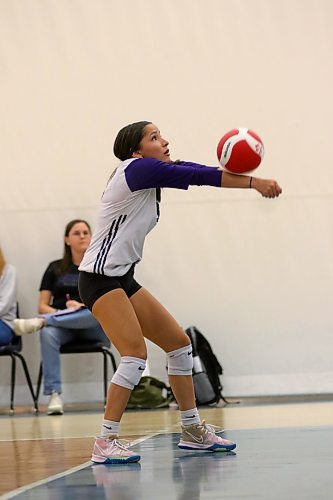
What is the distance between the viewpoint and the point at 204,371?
7.34 metres

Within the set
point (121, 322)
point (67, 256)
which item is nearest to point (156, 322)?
point (121, 322)

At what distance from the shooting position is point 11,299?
7.71m

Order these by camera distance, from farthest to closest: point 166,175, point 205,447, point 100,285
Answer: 1. point 205,447
2. point 100,285
3. point 166,175

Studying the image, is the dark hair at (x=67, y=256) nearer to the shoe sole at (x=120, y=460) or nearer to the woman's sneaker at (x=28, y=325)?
the woman's sneaker at (x=28, y=325)

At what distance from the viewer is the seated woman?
741 cm

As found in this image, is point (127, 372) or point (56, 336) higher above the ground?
point (127, 372)

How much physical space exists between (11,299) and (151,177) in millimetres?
4412

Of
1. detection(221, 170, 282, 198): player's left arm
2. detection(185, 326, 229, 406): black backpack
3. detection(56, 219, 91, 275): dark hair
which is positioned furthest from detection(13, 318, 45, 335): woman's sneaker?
detection(221, 170, 282, 198): player's left arm

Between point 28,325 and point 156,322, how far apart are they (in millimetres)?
3963

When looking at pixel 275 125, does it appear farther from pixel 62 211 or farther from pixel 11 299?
pixel 11 299

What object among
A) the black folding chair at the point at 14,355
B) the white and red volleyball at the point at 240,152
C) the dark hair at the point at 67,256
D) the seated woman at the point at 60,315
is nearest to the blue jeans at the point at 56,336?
the seated woman at the point at 60,315

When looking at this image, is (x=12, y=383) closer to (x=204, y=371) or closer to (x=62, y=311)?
(x=62, y=311)

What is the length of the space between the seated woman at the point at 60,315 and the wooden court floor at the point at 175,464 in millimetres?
1654

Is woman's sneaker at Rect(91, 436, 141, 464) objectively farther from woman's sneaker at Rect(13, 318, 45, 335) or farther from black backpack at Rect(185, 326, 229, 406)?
woman's sneaker at Rect(13, 318, 45, 335)
